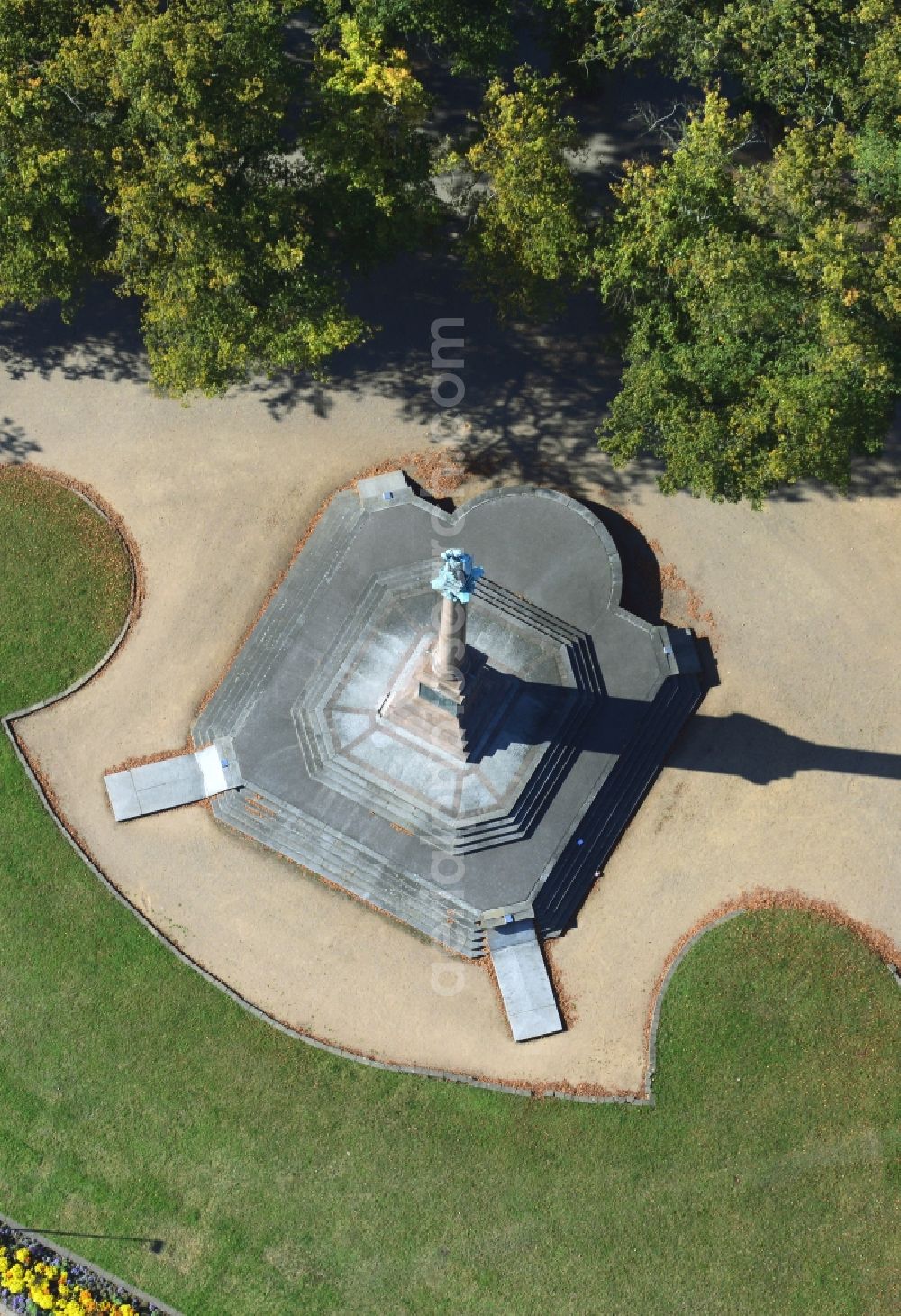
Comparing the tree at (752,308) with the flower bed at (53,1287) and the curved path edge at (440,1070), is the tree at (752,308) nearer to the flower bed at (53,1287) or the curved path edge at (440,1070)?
the curved path edge at (440,1070)

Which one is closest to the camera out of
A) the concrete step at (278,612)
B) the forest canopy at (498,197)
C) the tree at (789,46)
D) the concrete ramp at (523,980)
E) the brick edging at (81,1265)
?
the forest canopy at (498,197)

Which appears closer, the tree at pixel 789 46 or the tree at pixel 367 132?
the tree at pixel 789 46

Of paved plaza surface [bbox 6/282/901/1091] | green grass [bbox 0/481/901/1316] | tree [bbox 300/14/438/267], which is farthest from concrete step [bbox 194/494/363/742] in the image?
tree [bbox 300/14/438/267]

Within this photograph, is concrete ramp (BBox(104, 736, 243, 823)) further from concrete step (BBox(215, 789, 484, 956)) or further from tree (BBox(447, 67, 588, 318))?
tree (BBox(447, 67, 588, 318))

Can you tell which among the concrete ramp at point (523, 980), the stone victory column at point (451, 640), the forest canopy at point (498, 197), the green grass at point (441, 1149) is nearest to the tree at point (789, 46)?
the forest canopy at point (498, 197)

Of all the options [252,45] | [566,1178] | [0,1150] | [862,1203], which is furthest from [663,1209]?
[252,45]

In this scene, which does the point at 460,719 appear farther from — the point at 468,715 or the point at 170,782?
the point at 170,782

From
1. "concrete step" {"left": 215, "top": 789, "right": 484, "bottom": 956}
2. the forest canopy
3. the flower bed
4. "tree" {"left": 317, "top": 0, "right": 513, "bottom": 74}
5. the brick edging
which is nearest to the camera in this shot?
the forest canopy
